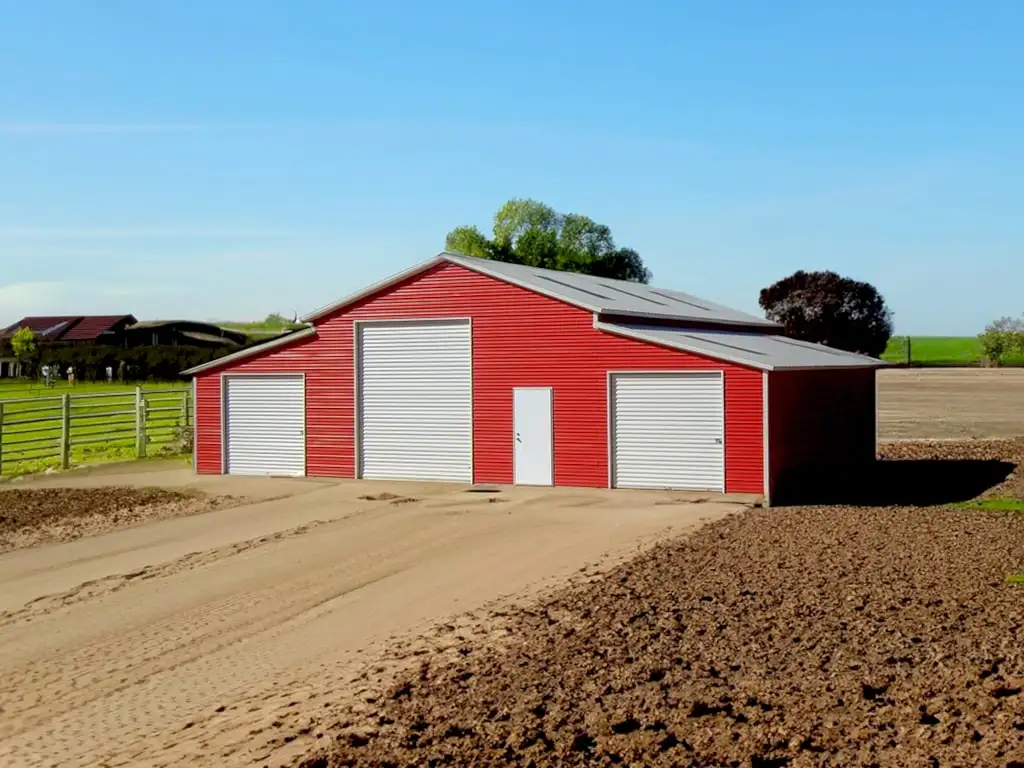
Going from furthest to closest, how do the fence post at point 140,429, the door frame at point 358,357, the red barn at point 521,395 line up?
the fence post at point 140,429 → the door frame at point 358,357 → the red barn at point 521,395

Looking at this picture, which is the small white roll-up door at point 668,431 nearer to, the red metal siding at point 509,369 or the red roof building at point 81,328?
the red metal siding at point 509,369

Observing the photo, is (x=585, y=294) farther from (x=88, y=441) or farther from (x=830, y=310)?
(x=830, y=310)

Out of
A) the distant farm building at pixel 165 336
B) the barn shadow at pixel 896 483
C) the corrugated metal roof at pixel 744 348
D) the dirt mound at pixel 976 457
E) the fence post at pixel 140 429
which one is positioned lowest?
the barn shadow at pixel 896 483

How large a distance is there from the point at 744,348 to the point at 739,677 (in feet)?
57.1

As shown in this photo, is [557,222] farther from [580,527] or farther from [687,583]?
[687,583]

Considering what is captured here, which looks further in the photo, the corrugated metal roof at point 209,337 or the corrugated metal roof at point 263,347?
the corrugated metal roof at point 209,337

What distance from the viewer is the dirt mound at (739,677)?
7441 millimetres

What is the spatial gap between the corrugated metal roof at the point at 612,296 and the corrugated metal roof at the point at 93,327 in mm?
63517

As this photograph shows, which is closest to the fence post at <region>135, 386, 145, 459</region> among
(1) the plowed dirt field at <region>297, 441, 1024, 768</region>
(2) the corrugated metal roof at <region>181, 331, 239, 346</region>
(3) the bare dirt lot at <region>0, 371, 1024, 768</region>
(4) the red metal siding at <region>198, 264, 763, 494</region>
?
(4) the red metal siding at <region>198, 264, 763, 494</region>

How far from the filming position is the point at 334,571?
1505 cm

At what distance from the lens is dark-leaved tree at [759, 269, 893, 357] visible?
3986 inches

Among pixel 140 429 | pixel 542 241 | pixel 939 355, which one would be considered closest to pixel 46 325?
pixel 542 241

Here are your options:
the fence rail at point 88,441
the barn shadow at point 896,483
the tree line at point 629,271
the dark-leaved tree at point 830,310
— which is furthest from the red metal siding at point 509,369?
the dark-leaved tree at point 830,310

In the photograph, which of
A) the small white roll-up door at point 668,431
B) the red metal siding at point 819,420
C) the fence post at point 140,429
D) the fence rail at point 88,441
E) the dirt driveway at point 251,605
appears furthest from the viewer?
the fence post at point 140,429
